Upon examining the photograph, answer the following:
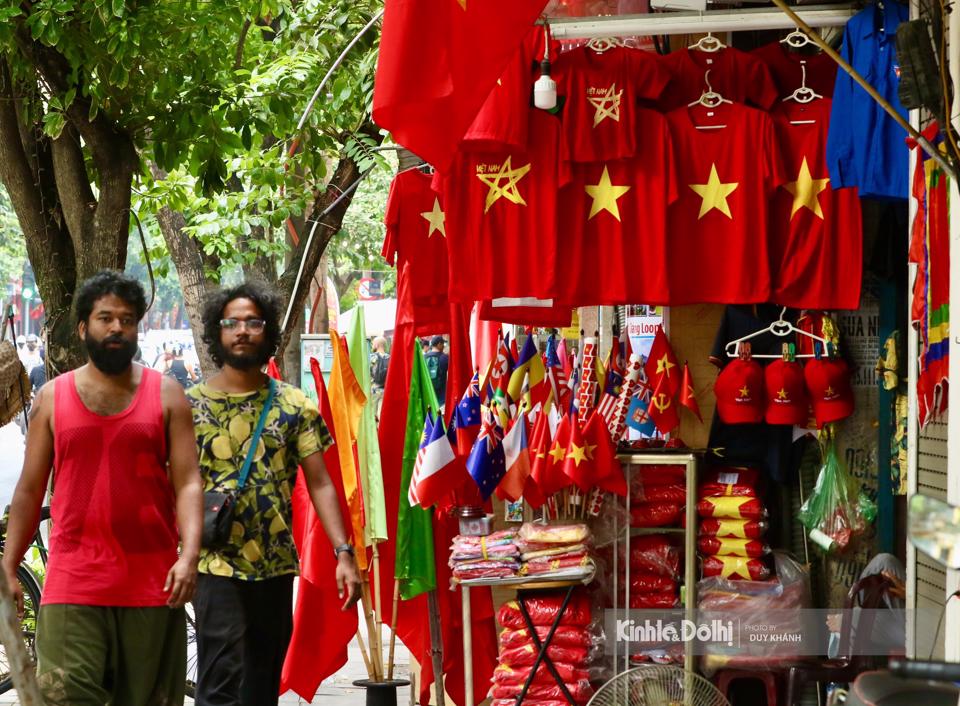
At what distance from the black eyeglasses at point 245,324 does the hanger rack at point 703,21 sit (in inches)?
88.8

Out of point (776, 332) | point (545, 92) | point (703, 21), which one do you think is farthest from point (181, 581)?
point (776, 332)

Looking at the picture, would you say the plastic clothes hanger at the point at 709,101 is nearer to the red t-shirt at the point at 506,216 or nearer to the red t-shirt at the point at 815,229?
the red t-shirt at the point at 815,229

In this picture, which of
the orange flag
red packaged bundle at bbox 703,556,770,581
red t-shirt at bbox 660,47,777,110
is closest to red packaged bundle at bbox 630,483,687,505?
red packaged bundle at bbox 703,556,770,581

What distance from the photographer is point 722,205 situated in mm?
7672

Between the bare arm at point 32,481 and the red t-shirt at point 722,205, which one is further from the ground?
the red t-shirt at point 722,205

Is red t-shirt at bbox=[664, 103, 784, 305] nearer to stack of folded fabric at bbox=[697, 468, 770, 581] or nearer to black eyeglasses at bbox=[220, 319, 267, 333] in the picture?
stack of folded fabric at bbox=[697, 468, 770, 581]

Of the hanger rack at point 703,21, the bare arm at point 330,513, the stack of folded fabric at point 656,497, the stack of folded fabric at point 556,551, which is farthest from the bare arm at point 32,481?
the stack of folded fabric at point 656,497

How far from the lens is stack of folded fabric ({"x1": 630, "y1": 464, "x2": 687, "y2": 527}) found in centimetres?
829

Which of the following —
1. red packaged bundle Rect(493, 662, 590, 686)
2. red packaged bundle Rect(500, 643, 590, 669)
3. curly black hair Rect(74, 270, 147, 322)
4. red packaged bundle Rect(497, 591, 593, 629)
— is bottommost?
red packaged bundle Rect(493, 662, 590, 686)

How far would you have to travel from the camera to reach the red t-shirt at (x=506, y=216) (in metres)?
7.70

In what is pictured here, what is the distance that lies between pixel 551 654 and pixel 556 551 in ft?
2.10

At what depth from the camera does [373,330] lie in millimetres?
39312

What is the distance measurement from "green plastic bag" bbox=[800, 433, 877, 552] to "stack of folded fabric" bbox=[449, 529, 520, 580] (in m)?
1.82

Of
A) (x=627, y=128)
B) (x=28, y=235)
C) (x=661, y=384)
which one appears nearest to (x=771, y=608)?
(x=661, y=384)
